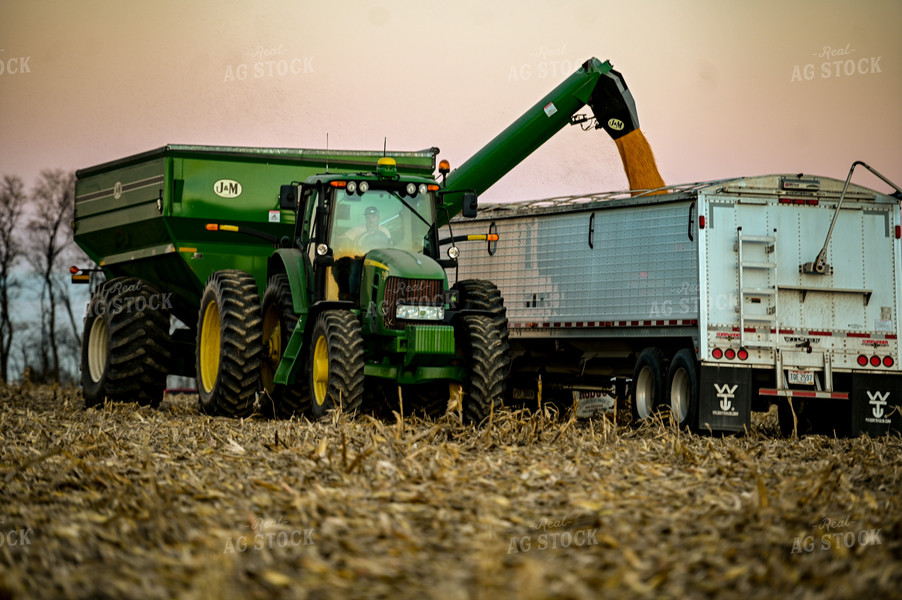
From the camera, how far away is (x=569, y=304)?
589 inches

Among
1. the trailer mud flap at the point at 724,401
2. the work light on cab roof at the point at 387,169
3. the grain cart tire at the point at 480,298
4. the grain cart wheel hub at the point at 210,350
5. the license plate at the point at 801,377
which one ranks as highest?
the work light on cab roof at the point at 387,169

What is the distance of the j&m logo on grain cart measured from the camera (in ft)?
45.8

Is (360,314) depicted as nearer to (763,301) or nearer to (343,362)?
(343,362)

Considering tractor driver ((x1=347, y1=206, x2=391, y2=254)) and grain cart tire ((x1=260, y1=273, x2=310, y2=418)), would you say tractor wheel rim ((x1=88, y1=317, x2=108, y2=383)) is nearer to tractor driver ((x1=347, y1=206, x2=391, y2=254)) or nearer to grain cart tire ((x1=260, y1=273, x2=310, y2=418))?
grain cart tire ((x1=260, y1=273, x2=310, y2=418))

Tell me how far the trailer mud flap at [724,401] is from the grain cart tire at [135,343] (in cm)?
675

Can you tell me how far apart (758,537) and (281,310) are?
813 cm

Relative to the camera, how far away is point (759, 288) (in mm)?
12727

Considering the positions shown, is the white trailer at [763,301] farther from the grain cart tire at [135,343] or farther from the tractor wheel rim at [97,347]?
the tractor wheel rim at [97,347]

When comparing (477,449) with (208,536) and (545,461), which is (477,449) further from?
(208,536)

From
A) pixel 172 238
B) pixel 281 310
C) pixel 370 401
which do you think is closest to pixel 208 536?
pixel 370 401

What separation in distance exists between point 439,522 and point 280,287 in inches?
293

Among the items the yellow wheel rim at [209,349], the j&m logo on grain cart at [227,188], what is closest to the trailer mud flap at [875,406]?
the yellow wheel rim at [209,349]

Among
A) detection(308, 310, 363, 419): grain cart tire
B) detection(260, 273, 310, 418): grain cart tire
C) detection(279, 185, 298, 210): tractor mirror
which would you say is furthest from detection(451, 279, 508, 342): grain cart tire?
detection(279, 185, 298, 210): tractor mirror

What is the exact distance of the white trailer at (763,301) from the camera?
1252cm
